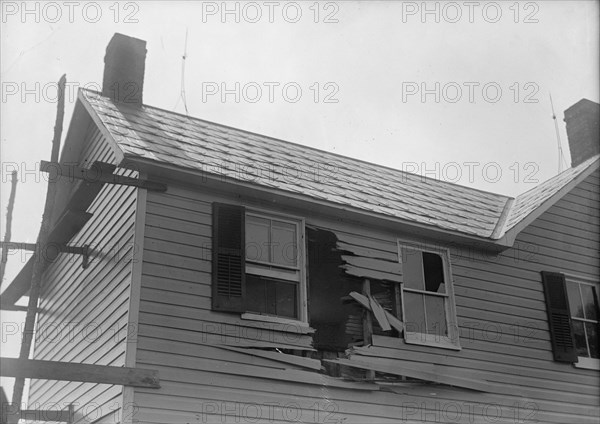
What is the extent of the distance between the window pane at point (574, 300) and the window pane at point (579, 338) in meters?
0.16

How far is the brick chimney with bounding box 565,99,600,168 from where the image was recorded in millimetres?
16094

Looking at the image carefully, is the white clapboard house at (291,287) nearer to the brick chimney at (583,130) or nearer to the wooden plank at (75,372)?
the wooden plank at (75,372)

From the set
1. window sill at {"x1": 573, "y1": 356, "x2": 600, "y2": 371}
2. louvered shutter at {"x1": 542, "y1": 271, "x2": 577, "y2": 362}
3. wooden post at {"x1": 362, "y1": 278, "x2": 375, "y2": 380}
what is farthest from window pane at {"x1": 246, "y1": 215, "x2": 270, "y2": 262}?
window sill at {"x1": 573, "y1": 356, "x2": 600, "y2": 371}

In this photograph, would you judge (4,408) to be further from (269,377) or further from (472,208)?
(472,208)

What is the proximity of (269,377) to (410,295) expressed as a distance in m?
2.82

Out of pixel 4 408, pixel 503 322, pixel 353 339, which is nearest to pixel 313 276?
pixel 353 339

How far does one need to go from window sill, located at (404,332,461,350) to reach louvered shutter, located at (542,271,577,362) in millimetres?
Result: 2030

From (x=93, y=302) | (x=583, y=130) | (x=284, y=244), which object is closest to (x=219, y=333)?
(x=284, y=244)

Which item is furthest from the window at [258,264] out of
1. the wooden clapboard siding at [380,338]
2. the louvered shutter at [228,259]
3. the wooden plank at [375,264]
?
the wooden plank at [375,264]

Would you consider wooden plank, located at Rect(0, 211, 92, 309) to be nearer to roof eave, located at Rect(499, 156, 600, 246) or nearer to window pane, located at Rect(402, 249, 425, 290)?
window pane, located at Rect(402, 249, 425, 290)

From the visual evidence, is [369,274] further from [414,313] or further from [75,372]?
[75,372]

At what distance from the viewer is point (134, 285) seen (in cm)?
938

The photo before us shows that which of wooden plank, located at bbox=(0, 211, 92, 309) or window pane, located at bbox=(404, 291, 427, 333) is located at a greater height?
wooden plank, located at bbox=(0, 211, 92, 309)

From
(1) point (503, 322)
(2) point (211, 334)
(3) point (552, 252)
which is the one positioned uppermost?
(3) point (552, 252)
